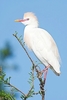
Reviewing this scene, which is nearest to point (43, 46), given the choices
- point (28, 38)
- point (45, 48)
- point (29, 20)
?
point (45, 48)

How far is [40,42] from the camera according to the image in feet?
15.4

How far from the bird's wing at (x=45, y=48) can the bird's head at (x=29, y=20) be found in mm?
106

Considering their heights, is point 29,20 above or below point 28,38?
above

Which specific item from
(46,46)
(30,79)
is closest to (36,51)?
(46,46)

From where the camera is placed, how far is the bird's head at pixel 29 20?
4.59 meters

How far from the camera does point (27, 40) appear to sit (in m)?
4.69

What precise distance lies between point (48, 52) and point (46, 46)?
8 centimetres

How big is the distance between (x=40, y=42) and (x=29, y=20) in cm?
33

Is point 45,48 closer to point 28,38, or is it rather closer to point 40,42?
point 40,42

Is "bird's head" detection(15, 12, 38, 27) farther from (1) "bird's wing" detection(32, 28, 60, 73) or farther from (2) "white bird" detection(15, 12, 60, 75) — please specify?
(1) "bird's wing" detection(32, 28, 60, 73)

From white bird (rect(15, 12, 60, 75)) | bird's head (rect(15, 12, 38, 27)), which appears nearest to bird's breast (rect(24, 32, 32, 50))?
white bird (rect(15, 12, 60, 75))

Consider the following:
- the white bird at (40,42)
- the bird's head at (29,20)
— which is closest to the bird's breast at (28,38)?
the white bird at (40,42)

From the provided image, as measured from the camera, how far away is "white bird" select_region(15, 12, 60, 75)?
4.44 m

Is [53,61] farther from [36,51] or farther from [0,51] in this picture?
[0,51]
